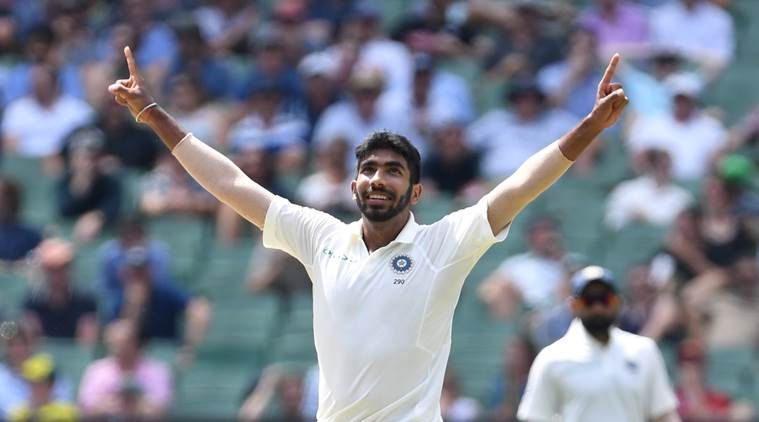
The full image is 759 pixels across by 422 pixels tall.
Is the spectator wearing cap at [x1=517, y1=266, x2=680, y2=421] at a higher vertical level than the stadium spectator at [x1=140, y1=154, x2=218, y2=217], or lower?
lower

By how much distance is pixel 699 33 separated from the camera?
16.5 m

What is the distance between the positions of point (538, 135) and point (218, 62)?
140 inches

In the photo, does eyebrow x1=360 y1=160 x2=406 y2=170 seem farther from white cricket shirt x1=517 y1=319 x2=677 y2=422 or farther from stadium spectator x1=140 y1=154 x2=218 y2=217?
stadium spectator x1=140 y1=154 x2=218 y2=217

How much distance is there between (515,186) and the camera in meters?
6.19

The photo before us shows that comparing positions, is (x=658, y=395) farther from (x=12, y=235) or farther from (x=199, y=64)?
(x=199, y=64)

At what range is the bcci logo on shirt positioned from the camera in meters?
6.27

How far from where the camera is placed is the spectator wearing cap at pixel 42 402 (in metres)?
12.9

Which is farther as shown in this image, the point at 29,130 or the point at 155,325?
the point at 29,130

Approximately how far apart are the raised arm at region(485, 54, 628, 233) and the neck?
0.34 metres

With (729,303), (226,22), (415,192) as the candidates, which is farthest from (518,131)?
(415,192)

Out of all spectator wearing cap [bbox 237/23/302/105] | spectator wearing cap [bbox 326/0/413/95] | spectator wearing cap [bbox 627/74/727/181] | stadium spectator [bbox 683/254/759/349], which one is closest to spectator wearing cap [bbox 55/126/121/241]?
spectator wearing cap [bbox 237/23/302/105]

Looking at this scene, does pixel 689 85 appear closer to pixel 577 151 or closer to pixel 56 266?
pixel 56 266

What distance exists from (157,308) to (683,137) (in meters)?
4.81

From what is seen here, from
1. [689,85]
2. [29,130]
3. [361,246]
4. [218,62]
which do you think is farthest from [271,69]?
[361,246]
